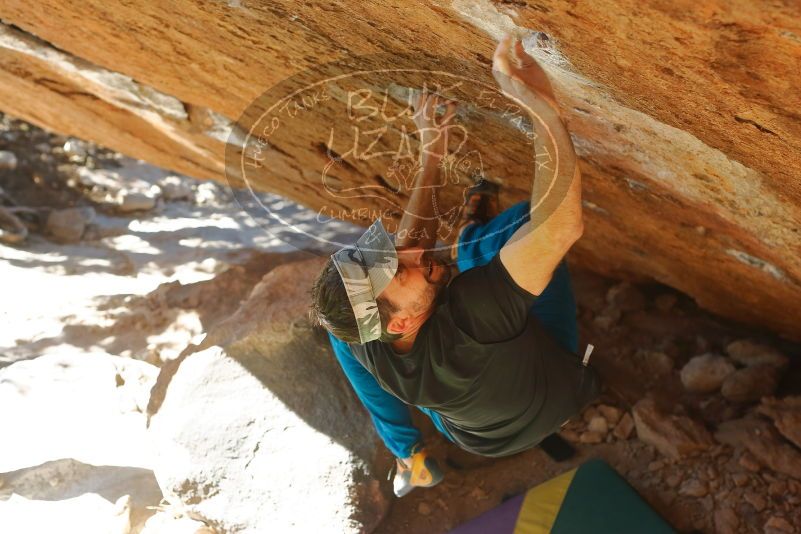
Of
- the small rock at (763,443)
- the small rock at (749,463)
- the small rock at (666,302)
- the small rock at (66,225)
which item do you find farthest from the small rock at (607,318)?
the small rock at (66,225)

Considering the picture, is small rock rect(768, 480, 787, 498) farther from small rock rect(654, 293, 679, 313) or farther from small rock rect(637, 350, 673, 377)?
small rock rect(654, 293, 679, 313)

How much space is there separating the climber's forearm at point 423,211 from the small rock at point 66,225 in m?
4.52

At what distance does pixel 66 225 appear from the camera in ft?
18.1

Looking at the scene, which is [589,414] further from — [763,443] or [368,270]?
[368,270]

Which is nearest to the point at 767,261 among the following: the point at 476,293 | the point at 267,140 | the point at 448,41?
the point at 476,293

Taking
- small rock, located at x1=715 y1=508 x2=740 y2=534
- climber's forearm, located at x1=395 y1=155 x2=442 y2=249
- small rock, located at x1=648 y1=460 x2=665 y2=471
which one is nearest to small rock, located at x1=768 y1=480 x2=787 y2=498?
small rock, located at x1=715 y1=508 x2=740 y2=534

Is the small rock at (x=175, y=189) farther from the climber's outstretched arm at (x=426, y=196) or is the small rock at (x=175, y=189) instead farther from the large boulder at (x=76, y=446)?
the climber's outstretched arm at (x=426, y=196)

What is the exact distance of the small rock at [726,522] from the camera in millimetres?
2297

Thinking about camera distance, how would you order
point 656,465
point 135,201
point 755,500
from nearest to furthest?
point 755,500 < point 656,465 < point 135,201

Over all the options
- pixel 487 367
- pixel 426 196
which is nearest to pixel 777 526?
pixel 487 367

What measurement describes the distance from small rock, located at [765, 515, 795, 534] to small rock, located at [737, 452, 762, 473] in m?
0.19

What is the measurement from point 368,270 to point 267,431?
145 cm

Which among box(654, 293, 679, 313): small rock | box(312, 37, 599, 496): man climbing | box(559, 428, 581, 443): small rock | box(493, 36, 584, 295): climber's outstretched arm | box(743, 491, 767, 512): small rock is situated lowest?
box(559, 428, 581, 443): small rock

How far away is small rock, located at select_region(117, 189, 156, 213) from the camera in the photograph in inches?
242
